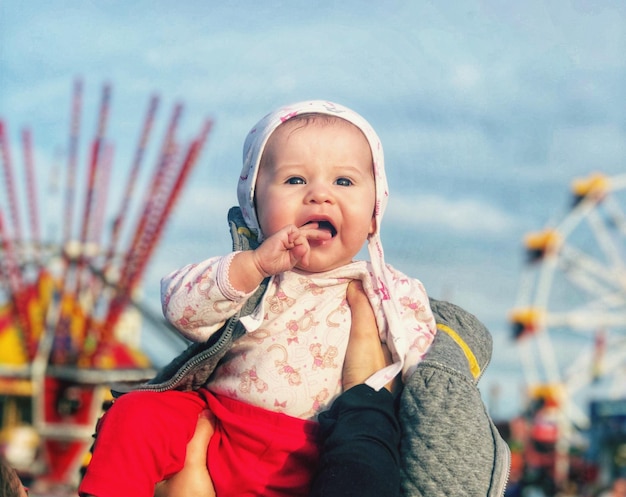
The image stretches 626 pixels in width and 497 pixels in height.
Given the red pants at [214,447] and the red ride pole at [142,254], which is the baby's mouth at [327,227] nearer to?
the red pants at [214,447]

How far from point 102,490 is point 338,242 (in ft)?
1.67

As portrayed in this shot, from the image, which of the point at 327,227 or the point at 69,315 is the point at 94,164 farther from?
the point at 327,227

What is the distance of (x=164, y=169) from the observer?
874 inches

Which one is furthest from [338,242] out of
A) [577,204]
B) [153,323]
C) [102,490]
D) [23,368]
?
[23,368]

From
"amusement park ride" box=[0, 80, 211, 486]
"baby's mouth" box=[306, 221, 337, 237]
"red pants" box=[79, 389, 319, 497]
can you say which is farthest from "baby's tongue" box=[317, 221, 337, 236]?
"amusement park ride" box=[0, 80, 211, 486]

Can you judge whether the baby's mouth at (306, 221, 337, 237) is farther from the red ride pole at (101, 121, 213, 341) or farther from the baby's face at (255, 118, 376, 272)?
the red ride pole at (101, 121, 213, 341)

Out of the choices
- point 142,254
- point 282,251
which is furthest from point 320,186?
point 142,254

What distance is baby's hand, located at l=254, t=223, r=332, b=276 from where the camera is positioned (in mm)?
1258

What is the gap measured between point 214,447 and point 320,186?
0.42 metres

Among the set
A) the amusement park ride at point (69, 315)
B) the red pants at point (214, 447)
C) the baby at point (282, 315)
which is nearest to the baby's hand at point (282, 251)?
the baby at point (282, 315)

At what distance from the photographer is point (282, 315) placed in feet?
4.46

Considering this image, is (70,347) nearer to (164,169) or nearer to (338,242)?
(164,169)

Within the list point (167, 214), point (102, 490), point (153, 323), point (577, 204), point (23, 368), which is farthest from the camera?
point (167, 214)

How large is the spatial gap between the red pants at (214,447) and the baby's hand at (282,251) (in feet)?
0.70
